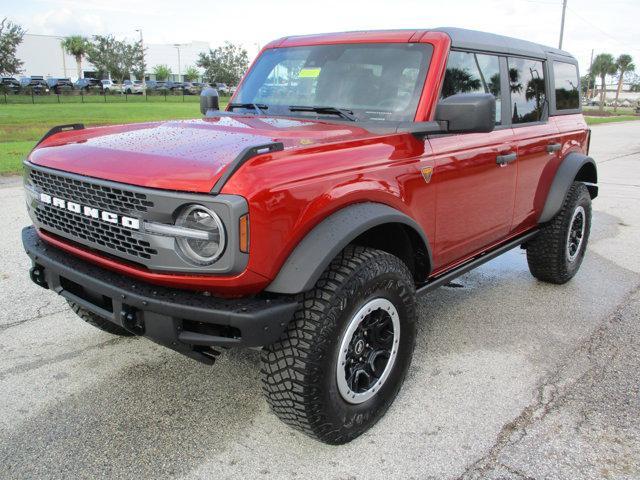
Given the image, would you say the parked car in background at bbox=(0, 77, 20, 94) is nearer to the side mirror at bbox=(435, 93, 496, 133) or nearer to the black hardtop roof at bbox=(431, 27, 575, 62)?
the black hardtop roof at bbox=(431, 27, 575, 62)

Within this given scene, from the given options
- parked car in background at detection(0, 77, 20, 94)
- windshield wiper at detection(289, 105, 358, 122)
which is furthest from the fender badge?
parked car in background at detection(0, 77, 20, 94)

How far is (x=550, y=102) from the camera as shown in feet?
15.1

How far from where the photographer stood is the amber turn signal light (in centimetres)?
217

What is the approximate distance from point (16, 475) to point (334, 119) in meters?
2.34

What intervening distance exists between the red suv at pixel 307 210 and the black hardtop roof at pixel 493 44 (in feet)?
0.07

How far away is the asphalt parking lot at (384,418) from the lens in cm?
257

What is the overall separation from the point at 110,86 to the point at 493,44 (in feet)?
197

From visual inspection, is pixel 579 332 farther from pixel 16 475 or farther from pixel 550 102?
pixel 16 475

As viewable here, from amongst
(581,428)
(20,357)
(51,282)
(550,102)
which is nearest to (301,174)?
(51,282)

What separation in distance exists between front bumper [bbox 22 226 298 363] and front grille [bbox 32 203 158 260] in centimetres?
15

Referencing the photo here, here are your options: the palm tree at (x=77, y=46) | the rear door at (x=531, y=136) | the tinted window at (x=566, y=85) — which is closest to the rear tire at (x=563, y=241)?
the rear door at (x=531, y=136)

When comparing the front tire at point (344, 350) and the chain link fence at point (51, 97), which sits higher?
the chain link fence at point (51, 97)

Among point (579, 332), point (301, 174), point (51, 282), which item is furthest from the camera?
point (579, 332)

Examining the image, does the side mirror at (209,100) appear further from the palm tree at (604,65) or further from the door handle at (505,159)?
the palm tree at (604,65)
